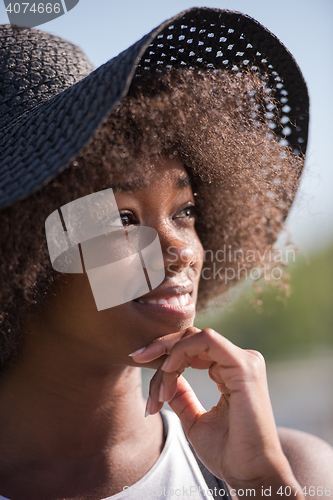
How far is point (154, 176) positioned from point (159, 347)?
629 millimetres

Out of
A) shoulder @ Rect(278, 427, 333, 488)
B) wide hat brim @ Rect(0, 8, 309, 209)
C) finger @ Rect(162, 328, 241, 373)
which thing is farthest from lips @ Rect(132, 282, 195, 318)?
shoulder @ Rect(278, 427, 333, 488)

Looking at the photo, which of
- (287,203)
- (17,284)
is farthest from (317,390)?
(17,284)

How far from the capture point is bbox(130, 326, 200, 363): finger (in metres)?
1.53

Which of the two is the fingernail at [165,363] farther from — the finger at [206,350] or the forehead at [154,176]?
the forehead at [154,176]

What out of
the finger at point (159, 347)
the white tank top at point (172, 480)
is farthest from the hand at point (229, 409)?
the white tank top at point (172, 480)

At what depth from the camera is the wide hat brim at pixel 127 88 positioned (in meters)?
1.28

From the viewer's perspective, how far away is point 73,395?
1.77 meters

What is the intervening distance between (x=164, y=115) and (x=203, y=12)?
0.38m

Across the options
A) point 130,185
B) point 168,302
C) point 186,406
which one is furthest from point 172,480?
point 130,185

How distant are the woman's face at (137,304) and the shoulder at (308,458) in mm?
840

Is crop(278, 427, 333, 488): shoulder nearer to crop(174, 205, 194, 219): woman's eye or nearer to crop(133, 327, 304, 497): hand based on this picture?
crop(133, 327, 304, 497): hand

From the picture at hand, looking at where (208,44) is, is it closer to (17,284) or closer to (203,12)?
(203,12)

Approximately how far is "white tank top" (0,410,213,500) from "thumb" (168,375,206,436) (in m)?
0.25

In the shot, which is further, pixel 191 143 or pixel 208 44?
pixel 191 143
